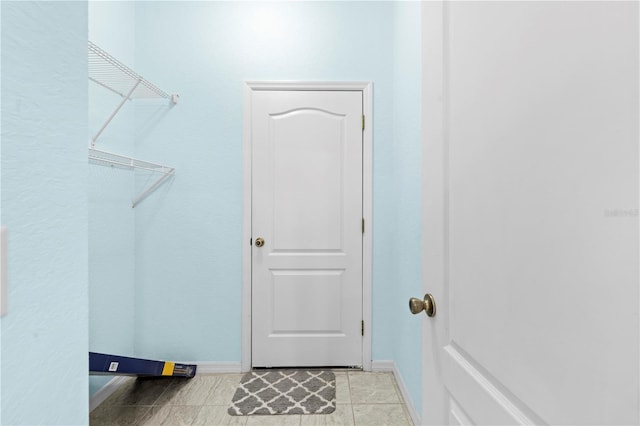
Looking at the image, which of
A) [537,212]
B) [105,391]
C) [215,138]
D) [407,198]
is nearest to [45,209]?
[537,212]

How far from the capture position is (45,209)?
1.63 ft

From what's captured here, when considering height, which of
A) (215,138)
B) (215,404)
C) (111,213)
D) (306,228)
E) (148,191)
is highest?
(215,138)

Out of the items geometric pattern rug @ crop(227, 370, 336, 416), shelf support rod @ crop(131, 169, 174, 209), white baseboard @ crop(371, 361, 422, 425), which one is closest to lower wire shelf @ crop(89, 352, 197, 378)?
geometric pattern rug @ crop(227, 370, 336, 416)

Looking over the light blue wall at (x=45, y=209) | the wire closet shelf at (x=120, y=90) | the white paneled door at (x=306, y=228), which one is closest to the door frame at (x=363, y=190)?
the white paneled door at (x=306, y=228)

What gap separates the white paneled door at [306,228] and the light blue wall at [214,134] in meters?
0.14

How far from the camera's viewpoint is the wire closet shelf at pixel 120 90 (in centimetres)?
168

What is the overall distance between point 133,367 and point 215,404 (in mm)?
506

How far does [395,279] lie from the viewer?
7.68 feet

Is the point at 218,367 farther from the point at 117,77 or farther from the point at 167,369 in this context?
the point at 117,77

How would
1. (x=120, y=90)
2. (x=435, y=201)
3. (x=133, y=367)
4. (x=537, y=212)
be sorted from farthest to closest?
1. (x=120, y=90)
2. (x=133, y=367)
3. (x=435, y=201)
4. (x=537, y=212)

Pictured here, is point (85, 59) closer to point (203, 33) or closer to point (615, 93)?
point (615, 93)

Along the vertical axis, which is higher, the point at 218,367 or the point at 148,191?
the point at 148,191

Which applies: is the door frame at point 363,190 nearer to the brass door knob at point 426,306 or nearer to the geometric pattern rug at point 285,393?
the geometric pattern rug at point 285,393

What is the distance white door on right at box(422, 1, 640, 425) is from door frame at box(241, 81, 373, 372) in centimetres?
163
